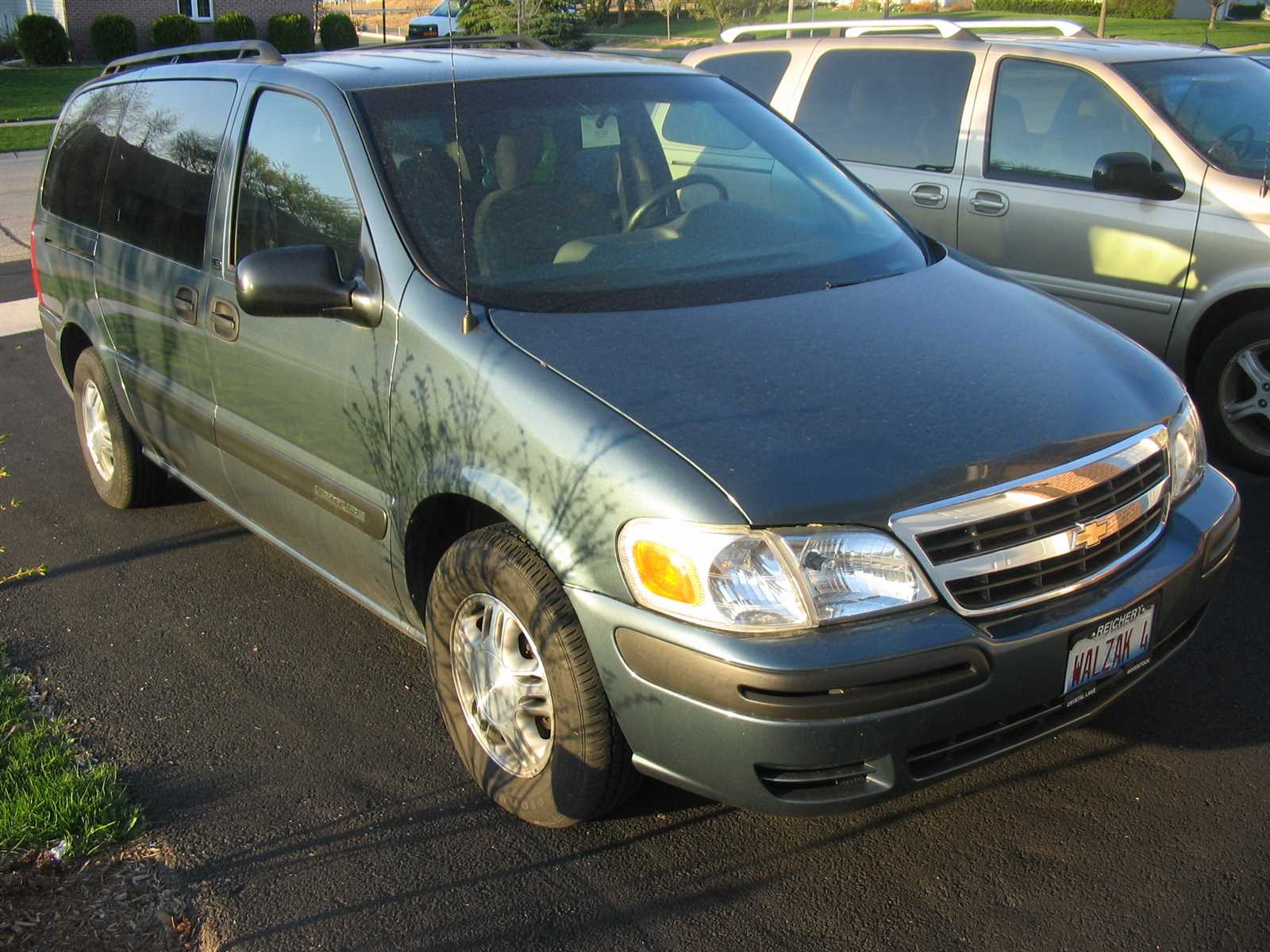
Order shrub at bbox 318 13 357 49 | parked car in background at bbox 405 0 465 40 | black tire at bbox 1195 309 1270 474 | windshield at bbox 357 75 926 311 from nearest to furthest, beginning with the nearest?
windshield at bbox 357 75 926 311 → black tire at bbox 1195 309 1270 474 → parked car in background at bbox 405 0 465 40 → shrub at bbox 318 13 357 49

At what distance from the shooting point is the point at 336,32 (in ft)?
119

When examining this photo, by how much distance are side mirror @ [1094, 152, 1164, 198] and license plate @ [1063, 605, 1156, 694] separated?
324cm

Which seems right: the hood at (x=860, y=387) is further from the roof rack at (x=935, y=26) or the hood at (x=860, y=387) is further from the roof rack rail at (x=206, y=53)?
the roof rack at (x=935, y=26)

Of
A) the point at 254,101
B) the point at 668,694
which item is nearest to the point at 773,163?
the point at 254,101

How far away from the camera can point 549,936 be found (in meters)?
2.85

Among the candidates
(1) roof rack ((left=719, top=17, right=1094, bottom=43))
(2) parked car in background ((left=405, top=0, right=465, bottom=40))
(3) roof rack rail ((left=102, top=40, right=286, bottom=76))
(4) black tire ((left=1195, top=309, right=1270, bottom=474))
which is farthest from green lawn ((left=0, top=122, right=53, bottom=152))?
(4) black tire ((left=1195, top=309, right=1270, bottom=474))

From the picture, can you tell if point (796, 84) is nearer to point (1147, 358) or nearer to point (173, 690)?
point (1147, 358)

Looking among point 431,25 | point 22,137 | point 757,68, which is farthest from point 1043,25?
point 22,137

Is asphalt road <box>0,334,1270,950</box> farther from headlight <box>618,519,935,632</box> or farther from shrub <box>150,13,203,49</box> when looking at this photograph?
shrub <box>150,13,203,49</box>

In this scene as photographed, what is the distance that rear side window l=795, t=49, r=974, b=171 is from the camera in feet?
21.4

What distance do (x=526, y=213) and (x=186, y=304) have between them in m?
1.39

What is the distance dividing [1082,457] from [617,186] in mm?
1691

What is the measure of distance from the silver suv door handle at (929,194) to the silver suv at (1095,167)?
12mm

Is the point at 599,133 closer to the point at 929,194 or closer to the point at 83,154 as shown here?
the point at 83,154
